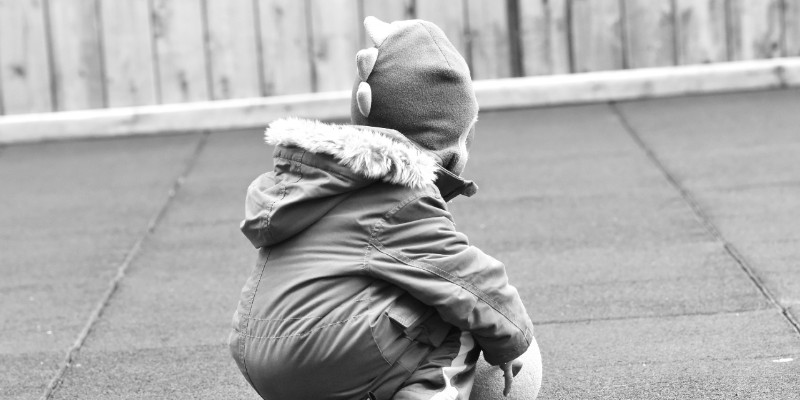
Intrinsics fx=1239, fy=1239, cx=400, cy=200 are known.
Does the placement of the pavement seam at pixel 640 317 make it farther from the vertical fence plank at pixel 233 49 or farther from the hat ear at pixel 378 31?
the vertical fence plank at pixel 233 49

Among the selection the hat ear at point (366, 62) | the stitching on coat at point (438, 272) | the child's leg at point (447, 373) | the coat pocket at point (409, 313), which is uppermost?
the hat ear at point (366, 62)

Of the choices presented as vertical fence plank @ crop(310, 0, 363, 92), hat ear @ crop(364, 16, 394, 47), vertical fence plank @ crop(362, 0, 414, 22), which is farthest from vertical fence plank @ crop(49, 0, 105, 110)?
hat ear @ crop(364, 16, 394, 47)

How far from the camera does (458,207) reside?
18.7 feet

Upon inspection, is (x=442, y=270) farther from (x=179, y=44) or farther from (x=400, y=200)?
(x=179, y=44)

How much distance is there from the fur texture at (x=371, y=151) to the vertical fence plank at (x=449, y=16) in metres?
4.95

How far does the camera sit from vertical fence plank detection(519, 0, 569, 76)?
301 inches

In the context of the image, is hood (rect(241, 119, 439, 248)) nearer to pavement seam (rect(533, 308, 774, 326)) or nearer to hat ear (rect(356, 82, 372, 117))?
hat ear (rect(356, 82, 372, 117))

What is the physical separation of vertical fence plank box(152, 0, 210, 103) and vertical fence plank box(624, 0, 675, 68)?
104 inches

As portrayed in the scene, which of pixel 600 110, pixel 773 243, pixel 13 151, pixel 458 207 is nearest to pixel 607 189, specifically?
pixel 458 207

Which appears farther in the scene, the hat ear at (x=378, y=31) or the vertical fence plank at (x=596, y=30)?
the vertical fence plank at (x=596, y=30)

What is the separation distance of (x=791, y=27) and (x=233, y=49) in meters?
3.44

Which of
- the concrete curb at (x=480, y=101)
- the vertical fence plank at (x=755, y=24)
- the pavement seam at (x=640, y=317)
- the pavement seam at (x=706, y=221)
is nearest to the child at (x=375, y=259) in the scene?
the pavement seam at (x=640, y=317)

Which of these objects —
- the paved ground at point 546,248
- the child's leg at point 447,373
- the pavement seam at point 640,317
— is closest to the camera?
the child's leg at point 447,373

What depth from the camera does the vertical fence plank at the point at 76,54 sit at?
7.55 m
